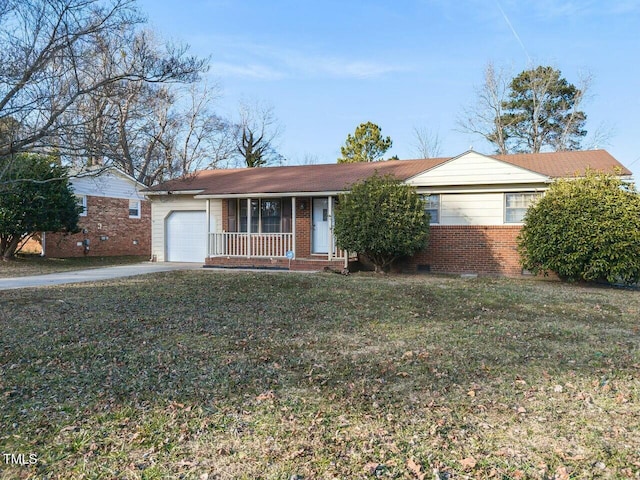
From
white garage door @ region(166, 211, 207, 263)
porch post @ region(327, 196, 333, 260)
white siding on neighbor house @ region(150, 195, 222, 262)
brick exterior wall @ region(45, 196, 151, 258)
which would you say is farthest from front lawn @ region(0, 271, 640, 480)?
brick exterior wall @ region(45, 196, 151, 258)

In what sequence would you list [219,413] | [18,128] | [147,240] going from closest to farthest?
[219,413], [18,128], [147,240]

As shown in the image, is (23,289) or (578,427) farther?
(23,289)

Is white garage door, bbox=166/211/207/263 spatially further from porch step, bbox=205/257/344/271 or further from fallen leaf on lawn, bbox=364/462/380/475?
fallen leaf on lawn, bbox=364/462/380/475

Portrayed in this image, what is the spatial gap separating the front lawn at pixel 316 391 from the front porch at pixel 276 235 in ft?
20.9

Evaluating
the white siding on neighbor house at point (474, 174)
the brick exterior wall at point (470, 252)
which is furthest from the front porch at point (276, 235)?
the white siding on neighbor house at point (474, 174)

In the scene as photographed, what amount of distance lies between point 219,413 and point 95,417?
0.94 metres

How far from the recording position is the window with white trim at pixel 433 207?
13.8 metres

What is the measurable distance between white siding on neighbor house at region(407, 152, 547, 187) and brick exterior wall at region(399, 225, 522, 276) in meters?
1.34

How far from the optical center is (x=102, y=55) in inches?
396

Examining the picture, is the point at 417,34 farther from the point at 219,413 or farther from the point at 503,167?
the point at 219,413

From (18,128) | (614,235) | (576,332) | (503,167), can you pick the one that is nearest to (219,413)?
(576,332)

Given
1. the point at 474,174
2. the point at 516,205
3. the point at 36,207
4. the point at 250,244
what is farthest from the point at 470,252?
the point at 36,207

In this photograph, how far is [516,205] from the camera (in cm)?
1323

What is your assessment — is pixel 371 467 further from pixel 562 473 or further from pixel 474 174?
pixel 474 174
